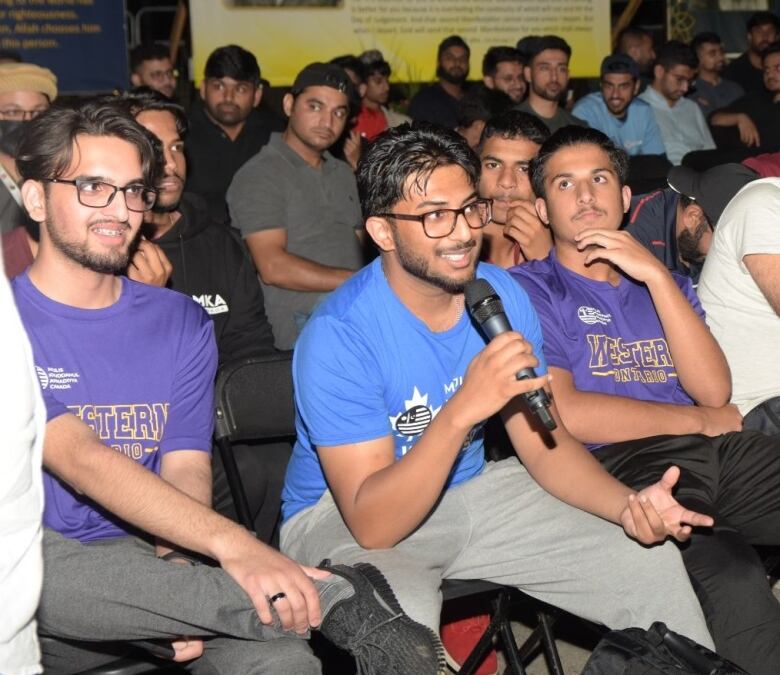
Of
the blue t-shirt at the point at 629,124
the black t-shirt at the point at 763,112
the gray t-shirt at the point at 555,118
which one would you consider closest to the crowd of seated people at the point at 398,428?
the gray t-shirt at the point at 555,118

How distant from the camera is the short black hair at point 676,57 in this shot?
25.6ft

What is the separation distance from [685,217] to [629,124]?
3.60 metres

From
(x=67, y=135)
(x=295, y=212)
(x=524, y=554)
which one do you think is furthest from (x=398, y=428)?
(x=295, y=212)

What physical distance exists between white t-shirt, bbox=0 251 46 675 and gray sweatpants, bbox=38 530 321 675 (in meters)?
0.68

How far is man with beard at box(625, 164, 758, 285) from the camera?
3938mm

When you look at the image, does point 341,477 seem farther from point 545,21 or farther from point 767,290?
point 545,21

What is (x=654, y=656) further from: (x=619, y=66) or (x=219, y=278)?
(x=619, y=66)

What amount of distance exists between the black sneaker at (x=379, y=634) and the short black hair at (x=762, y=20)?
8622 millimetres

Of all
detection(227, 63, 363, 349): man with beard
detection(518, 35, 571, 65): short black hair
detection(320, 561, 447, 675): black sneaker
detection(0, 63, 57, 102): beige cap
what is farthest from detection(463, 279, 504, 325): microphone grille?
detection(518, 35, 571, 65): short black hair

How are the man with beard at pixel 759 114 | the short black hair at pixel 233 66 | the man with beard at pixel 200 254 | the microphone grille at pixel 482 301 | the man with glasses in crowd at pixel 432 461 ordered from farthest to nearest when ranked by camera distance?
the man with beard at pixel 759 114
the short black hair at pixel 233 66
the man with beard at pixel 200 254
the man with glasses in crowd at pixel 432 461
the microphone grille at pixel 482 301

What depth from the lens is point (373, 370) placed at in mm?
2484

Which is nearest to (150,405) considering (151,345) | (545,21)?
(151,345)

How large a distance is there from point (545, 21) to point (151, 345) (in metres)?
6.86

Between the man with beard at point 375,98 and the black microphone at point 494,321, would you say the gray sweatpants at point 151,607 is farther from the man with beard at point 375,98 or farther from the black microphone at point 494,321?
the man with beard at point 375,98
